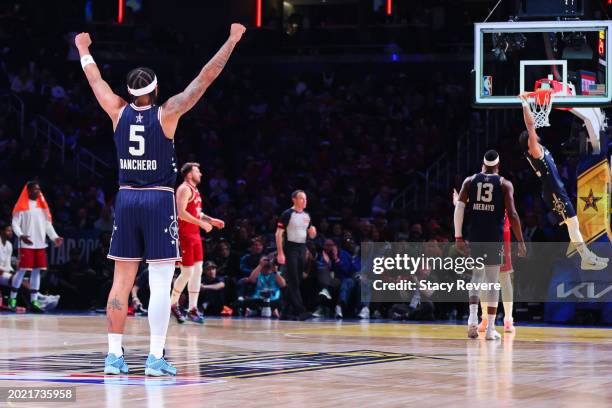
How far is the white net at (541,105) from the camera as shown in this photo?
1564 centimetres

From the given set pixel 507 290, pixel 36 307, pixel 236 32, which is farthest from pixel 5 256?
pixel 236 32

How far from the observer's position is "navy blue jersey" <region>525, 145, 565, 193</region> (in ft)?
50.5

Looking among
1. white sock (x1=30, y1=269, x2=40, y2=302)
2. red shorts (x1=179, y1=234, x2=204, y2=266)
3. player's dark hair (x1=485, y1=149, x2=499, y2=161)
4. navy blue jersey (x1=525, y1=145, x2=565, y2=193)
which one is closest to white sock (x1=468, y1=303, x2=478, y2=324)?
player's dark hair (x1=485, y1=149, x2=499, y2=161)

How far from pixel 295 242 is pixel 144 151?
10.4 metres

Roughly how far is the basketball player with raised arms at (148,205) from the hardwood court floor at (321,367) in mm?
Answer: 402

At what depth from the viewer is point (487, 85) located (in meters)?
16.5

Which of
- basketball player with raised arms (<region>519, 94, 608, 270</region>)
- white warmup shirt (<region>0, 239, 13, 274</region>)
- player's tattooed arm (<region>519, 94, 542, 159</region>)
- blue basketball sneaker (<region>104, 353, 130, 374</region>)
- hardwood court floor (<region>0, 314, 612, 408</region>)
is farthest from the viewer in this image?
white warmup shirt (<region>0, 239, 13, 274</region>)

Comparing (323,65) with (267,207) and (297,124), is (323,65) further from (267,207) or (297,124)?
(267,207)

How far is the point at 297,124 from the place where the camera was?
2889 cm

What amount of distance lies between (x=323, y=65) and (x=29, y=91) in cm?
832

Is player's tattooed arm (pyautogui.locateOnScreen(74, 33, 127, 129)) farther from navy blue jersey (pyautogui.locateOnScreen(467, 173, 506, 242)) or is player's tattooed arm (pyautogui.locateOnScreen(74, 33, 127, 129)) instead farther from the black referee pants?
the black referee pants

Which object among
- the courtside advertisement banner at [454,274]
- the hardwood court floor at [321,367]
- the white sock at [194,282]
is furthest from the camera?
the courtside advertisement banner at [454,274]

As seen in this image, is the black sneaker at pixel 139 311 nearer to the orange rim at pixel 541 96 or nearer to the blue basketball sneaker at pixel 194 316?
the blue basketball sneaker at pixel 194 316

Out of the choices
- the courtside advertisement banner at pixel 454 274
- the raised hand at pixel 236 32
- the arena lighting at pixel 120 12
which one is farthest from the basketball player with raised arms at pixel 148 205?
the arena lighting at pixel 120 12
